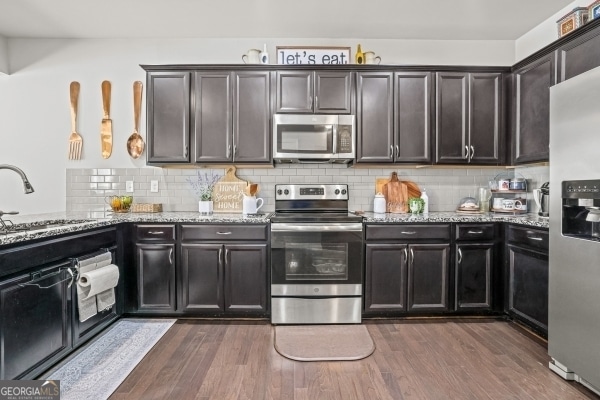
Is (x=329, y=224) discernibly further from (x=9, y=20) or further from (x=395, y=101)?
(x=9, y=20)

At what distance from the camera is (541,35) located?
3225mm

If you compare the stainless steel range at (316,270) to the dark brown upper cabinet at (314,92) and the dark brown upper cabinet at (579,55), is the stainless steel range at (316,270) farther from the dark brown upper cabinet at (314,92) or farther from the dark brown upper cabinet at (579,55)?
the dark brown upper cabinet at (579,55)

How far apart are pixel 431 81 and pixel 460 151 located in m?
0.70

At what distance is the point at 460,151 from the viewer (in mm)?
3197

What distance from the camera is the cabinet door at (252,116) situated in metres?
3.16

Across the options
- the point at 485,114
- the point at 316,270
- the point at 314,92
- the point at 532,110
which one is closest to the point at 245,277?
the point at 316,270

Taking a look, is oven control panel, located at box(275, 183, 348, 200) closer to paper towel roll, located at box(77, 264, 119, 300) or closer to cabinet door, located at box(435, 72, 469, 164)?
cabinet door, located at box(435, 72, 469, 164)

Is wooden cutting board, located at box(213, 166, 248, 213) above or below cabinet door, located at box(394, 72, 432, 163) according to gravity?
below

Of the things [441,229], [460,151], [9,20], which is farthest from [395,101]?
[9,20]

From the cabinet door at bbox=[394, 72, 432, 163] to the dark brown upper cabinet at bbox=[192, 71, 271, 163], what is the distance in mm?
1192

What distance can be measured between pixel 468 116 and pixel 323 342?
2.38 m

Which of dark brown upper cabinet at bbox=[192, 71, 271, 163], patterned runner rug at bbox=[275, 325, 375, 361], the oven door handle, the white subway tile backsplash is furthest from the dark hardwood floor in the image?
dark brown upper cabinet at bbox=[192, 71, 271, 163]

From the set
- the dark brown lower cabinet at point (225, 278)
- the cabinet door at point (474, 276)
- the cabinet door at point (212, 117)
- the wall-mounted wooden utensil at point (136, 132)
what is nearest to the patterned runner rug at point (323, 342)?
the dark brown lower cabinet at point (225, 278)

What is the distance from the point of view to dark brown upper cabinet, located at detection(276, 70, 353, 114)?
10.3ft
